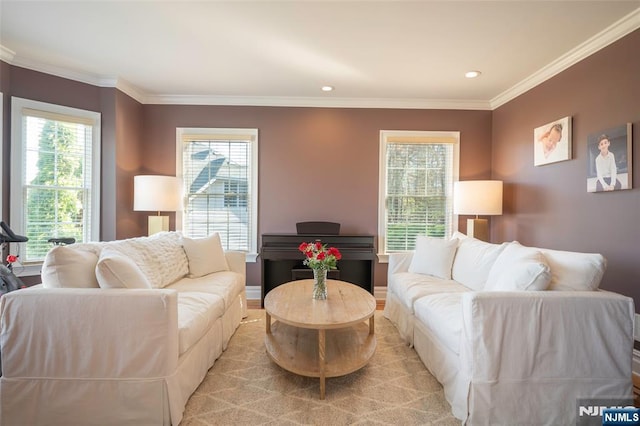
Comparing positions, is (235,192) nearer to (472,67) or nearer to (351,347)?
(351,347)

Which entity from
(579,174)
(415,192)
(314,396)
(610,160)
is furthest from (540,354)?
(415,192)

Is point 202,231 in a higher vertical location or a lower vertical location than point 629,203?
lower

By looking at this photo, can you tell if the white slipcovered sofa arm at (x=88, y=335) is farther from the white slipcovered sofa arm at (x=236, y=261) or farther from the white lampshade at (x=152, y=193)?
the white lampshade at (x=152, y=193)

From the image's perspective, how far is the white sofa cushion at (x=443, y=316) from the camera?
1.67m

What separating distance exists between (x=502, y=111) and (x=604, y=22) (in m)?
1.51

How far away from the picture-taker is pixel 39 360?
1487 mm

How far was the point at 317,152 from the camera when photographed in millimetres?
3832

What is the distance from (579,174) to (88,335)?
12.9ft

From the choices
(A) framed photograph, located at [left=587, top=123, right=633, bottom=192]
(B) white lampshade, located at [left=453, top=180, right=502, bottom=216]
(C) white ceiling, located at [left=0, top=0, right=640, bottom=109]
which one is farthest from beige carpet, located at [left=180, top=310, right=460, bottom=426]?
(C) white ceiling, located at [left=0, top=0, right=640, bottom=109]

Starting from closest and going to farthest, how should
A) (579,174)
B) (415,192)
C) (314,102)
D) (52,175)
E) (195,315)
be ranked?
(195,315) → (579,174) → (52,175) → (314,102) → (415,192)

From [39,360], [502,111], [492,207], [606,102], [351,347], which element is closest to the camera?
[39,360]

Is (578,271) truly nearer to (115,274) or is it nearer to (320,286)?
(320,286)

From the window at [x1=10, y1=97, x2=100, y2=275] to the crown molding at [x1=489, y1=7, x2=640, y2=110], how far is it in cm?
495

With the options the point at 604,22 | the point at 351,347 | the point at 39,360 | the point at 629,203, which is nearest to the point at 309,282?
the point at 351,347
